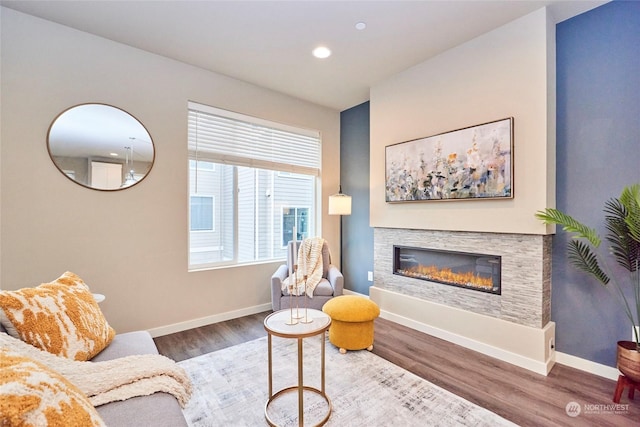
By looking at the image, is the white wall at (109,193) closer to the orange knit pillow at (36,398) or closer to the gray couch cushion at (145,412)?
the gray couch cushion at (145,412)

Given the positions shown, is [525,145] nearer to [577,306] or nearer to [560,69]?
[560,69]

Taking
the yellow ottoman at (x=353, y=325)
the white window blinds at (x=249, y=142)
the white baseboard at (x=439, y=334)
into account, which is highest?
the white window blinds at (x=249, y=142)

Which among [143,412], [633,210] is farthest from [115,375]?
[633,210]

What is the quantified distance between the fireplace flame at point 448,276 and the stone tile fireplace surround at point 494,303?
0.07 meters

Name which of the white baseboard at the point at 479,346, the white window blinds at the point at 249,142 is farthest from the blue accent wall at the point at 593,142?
the white window blinds at the point at 249,142

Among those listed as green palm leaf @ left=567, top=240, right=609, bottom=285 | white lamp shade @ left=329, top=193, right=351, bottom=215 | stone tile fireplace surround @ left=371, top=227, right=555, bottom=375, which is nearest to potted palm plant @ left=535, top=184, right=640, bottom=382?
green palm leaf @ left=567, top=240, right=609, bottom=285

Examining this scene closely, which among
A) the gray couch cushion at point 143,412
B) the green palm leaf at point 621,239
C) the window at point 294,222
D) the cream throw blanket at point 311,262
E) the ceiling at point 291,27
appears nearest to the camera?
the gray couch cushion at point 143,412

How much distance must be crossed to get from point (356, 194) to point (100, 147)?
3.04m

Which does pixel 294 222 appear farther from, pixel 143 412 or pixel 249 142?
pixel 143 412

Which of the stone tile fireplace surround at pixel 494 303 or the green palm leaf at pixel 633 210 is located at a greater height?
the green palm leaf at pixel 633 210

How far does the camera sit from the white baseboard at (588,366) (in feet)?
7.31

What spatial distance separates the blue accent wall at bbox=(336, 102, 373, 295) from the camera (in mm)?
4160

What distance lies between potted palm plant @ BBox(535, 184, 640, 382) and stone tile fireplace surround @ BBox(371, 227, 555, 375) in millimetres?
244

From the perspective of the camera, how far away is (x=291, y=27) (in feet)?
8.35
